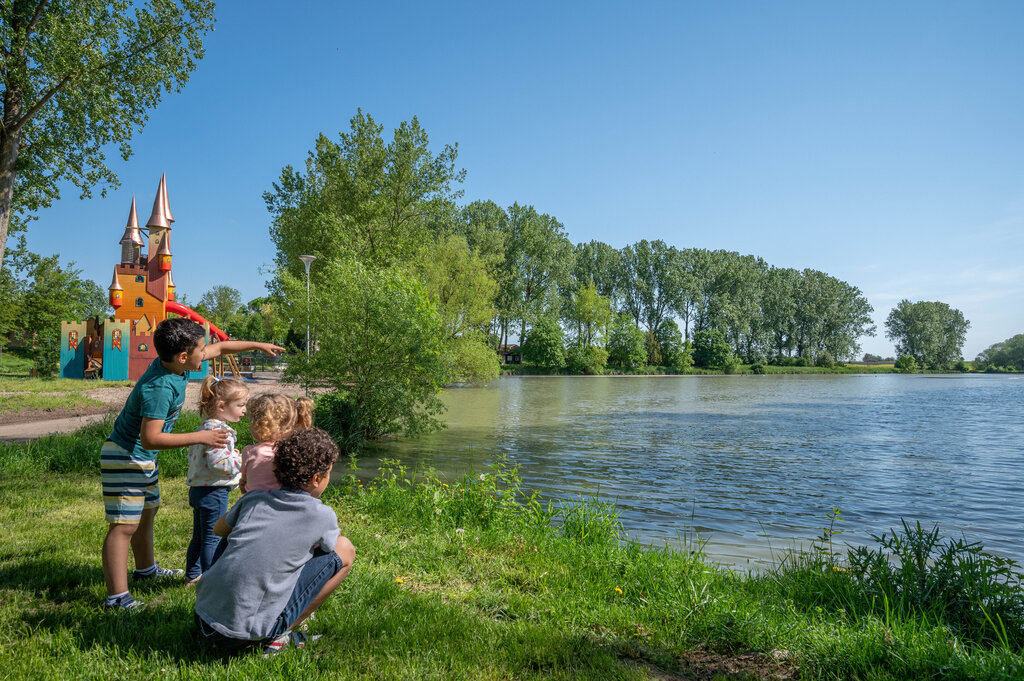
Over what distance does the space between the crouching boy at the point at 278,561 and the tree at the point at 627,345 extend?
225 feet

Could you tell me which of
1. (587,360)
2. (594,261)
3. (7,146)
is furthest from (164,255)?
(594,261)

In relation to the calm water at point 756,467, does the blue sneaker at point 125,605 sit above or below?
above

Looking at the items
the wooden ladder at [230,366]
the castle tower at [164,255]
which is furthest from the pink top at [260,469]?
the castle tower at [164,255]

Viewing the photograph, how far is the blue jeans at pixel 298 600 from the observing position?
277 centimetres

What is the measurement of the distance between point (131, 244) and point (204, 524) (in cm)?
2949

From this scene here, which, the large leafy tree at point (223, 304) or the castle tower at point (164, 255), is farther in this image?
the large leafy tree at point (223, 304)

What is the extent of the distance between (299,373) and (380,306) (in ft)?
8.16

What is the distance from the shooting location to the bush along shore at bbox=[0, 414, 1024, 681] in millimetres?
2855

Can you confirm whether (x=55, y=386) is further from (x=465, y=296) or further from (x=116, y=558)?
(x=116, y=558)

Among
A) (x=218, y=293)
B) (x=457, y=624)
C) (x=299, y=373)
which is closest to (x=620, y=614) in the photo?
(x=457, y=624)

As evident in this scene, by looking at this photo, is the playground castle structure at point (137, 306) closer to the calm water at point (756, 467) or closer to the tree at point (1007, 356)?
the calm water at point (756, 467)

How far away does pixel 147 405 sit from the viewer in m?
3.32

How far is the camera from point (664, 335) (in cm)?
7688

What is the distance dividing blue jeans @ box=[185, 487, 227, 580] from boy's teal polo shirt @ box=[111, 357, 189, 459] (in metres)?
0.42
